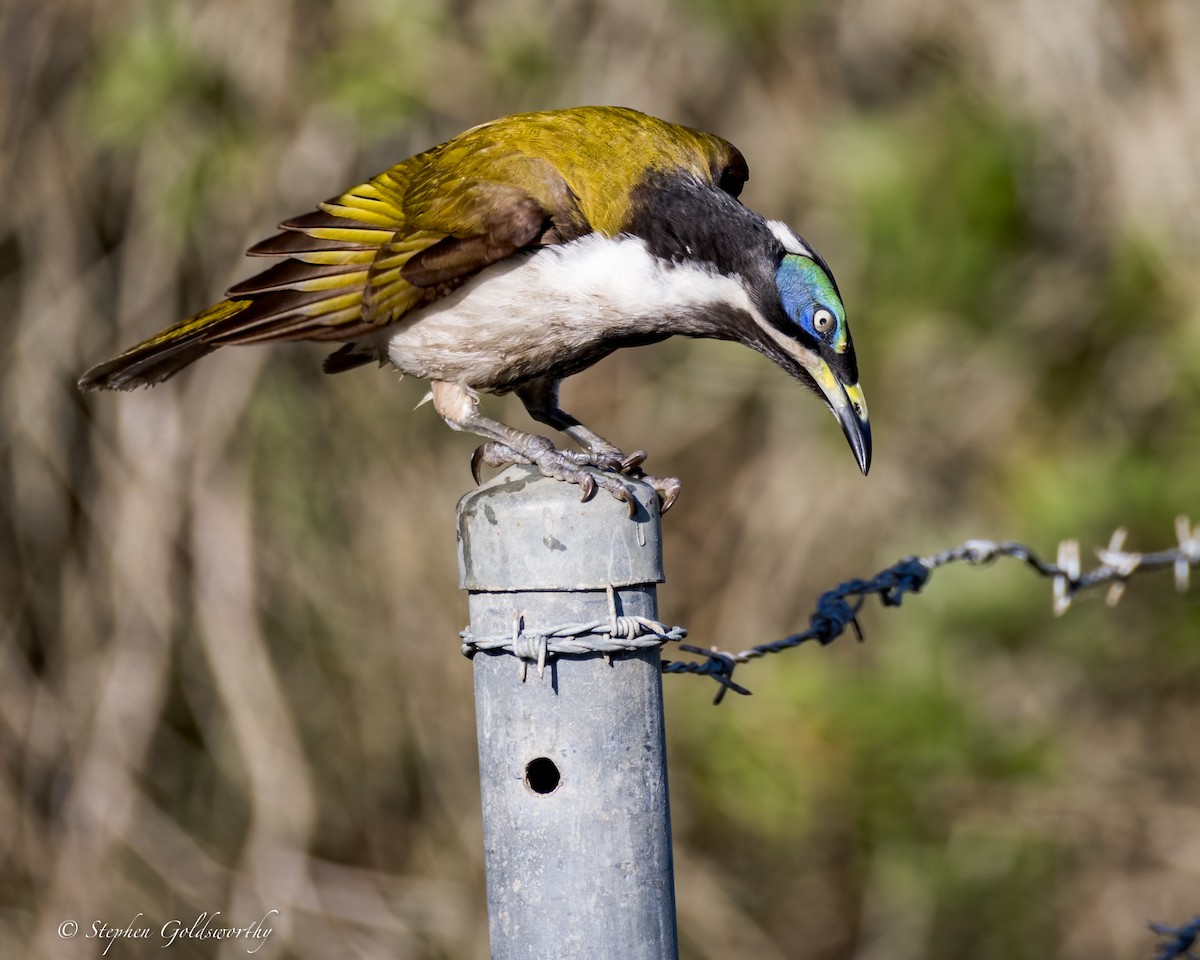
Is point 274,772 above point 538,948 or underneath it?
above

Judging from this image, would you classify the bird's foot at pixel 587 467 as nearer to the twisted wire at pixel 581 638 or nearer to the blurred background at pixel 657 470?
the twisted wire at pixel 581 638

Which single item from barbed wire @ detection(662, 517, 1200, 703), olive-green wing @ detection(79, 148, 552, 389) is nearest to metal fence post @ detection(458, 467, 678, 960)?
barbed wire @ detection(662, 517, 1200, 703)

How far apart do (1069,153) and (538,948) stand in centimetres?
547

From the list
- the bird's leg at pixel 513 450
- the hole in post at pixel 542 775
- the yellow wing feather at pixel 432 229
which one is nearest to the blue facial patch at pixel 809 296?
the yellow wing feather at pixel 432 229

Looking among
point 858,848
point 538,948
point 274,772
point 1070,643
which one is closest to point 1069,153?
point 1070,643

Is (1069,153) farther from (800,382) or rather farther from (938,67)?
(800,382)

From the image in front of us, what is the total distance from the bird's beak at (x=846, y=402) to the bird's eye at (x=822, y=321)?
0.09 m

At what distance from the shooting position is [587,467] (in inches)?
102

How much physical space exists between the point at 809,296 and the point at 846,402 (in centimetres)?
26

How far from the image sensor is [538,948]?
2182mm

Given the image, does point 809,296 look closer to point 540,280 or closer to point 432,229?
point 540,280

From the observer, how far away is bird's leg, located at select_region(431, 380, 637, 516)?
2299mm

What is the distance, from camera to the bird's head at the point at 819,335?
3479 millimetres

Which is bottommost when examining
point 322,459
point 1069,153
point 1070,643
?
point 1070,643
